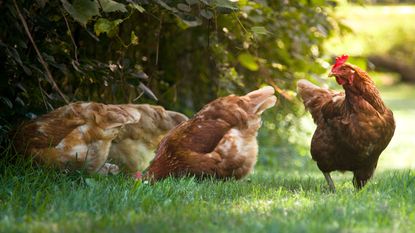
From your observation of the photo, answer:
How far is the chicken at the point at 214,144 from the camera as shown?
5.79m

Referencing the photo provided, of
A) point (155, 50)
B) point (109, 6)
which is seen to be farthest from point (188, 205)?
point (155, 50)

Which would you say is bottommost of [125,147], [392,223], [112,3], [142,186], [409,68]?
[409,68]

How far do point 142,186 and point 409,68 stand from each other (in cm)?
2913

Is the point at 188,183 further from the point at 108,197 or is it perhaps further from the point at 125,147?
the point at 125,147

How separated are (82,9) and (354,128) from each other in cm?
215

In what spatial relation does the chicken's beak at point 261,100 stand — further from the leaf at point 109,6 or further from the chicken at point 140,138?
the leaf at point 109,6

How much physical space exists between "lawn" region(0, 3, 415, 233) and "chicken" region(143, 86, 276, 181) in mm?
241

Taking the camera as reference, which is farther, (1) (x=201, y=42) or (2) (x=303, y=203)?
(1) (x=201, y=42)

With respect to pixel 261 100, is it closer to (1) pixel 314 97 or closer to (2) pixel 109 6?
(1) pixel 314 97

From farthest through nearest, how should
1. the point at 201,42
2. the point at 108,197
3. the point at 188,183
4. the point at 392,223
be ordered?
the point at 201,42 < the point at 188,183 < the point at 108,197 < the point at 392,223

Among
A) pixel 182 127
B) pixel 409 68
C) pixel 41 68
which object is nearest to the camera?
pixel 41 68

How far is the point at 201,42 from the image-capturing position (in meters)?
8.30

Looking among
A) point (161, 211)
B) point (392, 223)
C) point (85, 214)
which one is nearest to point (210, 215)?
point (161, 211)

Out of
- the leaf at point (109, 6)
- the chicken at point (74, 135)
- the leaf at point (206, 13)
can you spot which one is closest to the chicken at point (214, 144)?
the chicken at point (74, 135)
